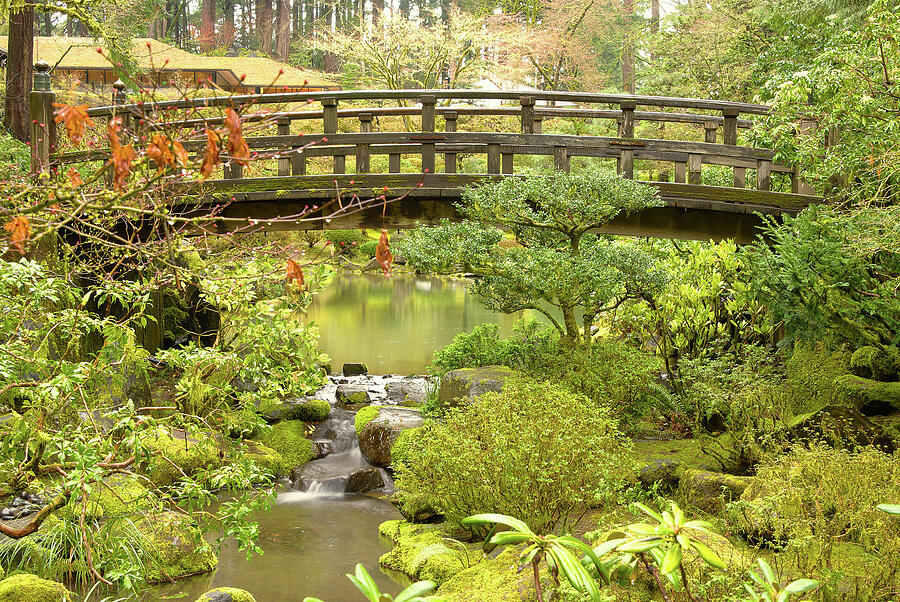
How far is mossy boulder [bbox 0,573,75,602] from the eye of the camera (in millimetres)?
5426

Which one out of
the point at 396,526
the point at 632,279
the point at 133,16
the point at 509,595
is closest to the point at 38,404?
the point at 509,595

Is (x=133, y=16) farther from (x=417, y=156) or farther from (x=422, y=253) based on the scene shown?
(x=422, y=253)

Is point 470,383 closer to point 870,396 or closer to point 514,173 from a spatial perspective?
point 514,173

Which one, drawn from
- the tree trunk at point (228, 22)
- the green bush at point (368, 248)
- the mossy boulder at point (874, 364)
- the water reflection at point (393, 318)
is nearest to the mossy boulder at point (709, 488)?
the mossy boulder at point (874, 364)

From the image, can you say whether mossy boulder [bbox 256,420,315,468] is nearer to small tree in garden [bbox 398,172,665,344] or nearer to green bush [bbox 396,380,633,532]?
small tree in garden [bbox 398,172,665,344]

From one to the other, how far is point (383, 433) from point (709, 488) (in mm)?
4085

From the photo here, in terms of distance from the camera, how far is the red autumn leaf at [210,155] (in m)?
2.23

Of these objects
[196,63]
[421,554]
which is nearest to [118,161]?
[421,554]

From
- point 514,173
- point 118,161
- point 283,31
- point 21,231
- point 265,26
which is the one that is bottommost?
point 514,173

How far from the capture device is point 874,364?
8273mm

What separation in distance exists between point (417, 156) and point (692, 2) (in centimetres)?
1145

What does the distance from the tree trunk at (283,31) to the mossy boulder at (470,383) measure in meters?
30.5

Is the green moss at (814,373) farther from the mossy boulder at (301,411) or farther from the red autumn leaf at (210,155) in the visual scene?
the red autumn leaf at (210,155)

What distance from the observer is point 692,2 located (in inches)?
934
